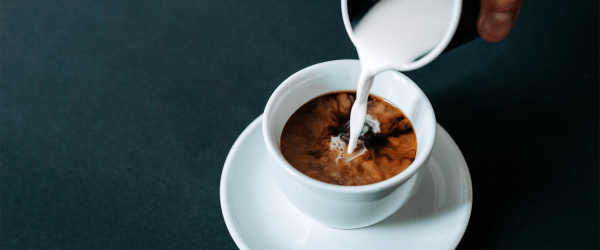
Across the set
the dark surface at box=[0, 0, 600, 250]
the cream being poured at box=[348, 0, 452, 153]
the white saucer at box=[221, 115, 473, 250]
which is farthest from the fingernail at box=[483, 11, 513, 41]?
the dark surface at box=[0, 0, 600, 250]

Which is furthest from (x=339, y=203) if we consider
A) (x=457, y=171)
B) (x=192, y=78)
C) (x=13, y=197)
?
(x=13, y=197)

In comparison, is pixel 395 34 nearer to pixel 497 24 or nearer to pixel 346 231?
pixel 497 24

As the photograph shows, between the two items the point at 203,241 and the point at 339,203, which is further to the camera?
the point at 203,241

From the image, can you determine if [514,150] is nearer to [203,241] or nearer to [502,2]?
[502,2]

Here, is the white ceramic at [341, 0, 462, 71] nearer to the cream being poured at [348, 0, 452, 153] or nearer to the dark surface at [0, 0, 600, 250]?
the cream being poured at [348, 0, 452, 153]

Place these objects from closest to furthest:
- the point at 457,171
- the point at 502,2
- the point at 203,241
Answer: the point at 502,2 → the point at 457,171 → the point at 203,241

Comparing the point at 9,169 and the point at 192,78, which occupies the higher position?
the point at 192,78

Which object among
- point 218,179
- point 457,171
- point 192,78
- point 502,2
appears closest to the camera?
point 502,2
